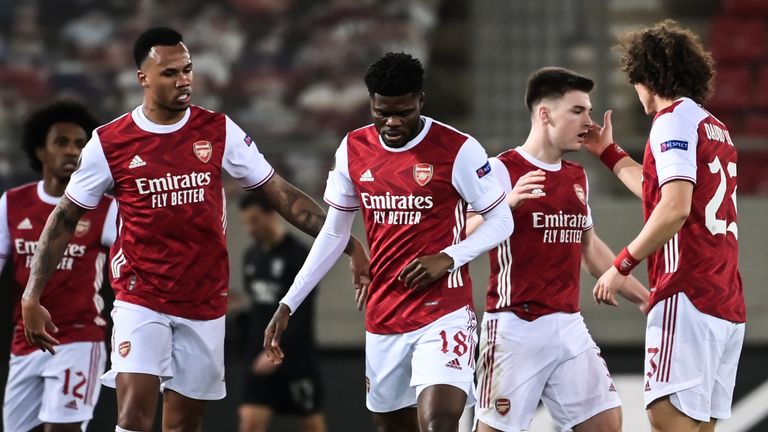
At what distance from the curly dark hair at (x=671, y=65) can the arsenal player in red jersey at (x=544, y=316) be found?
61cm

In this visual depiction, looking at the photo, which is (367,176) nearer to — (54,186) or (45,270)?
(45,270)

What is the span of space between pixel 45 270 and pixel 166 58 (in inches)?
44.1

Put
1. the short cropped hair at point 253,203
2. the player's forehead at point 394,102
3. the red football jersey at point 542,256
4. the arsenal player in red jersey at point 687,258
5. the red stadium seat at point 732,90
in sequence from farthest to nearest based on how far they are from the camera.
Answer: the red stadium seat at point 732,90 → the short cropped hair at point 253,203 → the red football jersey at point 542,256 → the player's forehead at point 394,102 → the arsenal player in red jersey at point 687,258

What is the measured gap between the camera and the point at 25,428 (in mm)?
6891

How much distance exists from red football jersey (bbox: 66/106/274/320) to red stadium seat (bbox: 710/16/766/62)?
306 inches

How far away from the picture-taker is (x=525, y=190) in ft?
18.9

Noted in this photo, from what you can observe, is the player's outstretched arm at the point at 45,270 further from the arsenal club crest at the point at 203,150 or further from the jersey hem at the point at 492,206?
the jersey hem at the point at 492,206

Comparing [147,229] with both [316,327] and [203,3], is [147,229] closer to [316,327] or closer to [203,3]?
[316,327]

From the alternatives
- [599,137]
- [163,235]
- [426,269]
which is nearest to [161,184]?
[163,235]

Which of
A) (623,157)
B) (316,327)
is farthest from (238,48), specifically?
(623,157)

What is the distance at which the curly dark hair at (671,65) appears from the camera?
5.48 m

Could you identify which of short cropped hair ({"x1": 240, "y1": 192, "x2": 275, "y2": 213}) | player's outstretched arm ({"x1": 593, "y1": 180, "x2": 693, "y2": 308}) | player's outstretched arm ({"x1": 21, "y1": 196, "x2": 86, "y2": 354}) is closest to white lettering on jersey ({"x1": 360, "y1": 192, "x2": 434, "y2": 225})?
player's outstretched arm ({"x1": 593, "y1": 180, "x2": 693, "y2": 308})

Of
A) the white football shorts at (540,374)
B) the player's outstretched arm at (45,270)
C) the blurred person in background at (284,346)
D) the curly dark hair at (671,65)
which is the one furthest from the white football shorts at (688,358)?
the blurred person in background at (284,346)

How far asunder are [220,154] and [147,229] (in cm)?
49
